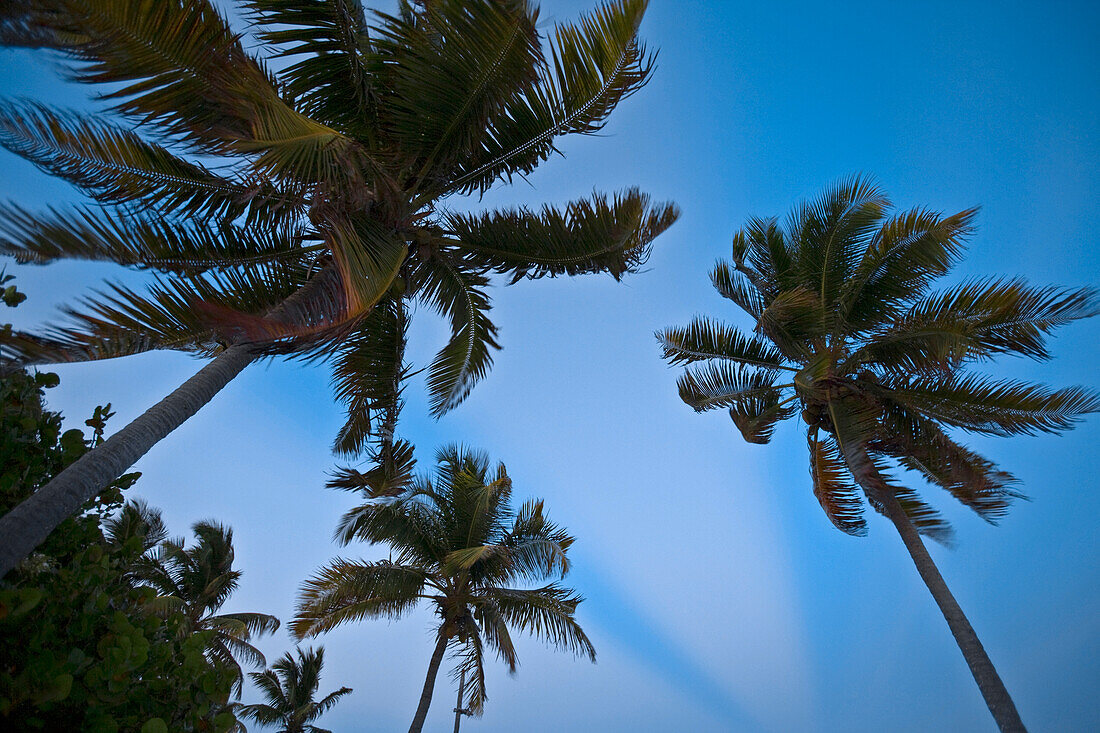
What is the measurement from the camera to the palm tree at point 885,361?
9.57 m

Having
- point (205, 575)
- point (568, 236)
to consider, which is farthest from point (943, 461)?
point (205, 575)

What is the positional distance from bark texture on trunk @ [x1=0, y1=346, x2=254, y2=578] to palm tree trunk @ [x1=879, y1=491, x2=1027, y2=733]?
8.86 meters

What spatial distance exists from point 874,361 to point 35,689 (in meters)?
11.5

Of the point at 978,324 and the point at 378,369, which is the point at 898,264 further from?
the point at 378,369

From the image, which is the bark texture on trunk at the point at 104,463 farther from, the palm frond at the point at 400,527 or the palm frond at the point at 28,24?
the palm frond at the point at 400,527

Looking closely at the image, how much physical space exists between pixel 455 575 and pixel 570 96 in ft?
37.0

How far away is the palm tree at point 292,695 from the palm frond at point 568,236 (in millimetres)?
22855

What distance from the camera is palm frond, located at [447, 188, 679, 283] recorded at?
7270 millimetres

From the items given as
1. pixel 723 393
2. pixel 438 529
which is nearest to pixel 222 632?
pixel 438 529

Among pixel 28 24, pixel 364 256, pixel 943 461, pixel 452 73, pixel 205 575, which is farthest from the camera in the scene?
pixel 205 575

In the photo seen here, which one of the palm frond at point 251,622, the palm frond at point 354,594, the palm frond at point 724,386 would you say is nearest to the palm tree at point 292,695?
the palm frond at point 251,622

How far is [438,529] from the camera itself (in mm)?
14883

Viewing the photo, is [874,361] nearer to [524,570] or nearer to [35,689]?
[524,570]

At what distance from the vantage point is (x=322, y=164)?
5.32 metres
